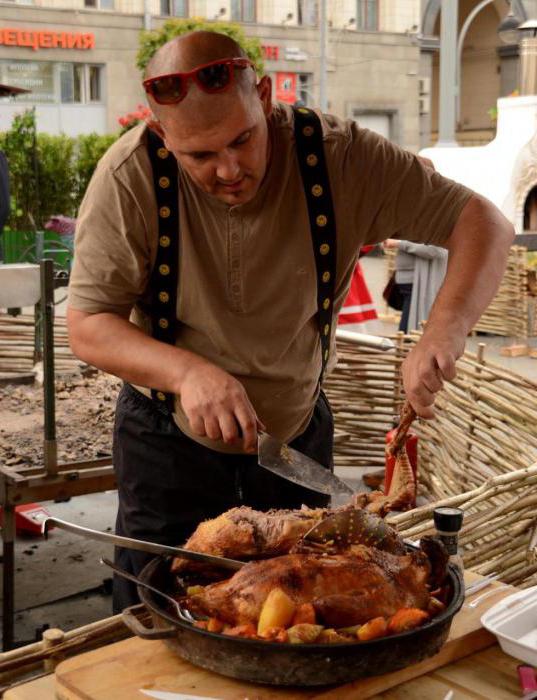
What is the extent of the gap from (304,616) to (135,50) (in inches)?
935

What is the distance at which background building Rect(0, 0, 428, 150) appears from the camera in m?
22.7

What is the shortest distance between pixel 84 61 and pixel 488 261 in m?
22.7

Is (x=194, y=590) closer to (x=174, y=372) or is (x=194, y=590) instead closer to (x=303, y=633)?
(x=303, y=633)

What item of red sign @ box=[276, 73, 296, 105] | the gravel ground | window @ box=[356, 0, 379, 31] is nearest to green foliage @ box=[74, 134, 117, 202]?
red sign @ box=[276, 73, 296, 105]

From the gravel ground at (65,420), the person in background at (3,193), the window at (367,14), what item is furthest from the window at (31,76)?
the gravel ground at (65,420)

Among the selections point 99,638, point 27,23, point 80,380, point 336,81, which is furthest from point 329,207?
point 336,81

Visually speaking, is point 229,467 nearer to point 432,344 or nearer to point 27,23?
point 432,344

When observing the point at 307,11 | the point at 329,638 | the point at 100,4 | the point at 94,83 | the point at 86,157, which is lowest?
the point at 329,638

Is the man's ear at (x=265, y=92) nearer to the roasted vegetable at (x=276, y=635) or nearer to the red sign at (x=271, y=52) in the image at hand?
the roasted vegetable at (x=276, y=635)

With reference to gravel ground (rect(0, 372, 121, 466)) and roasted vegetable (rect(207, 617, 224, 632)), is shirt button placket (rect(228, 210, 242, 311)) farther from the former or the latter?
gravel ground (rect(0, 372, 121, 466))

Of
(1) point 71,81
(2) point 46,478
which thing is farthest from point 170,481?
(1) point 71,81

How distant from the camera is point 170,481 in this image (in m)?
2.38

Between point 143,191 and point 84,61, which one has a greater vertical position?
point 84,61

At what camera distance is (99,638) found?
171cm
